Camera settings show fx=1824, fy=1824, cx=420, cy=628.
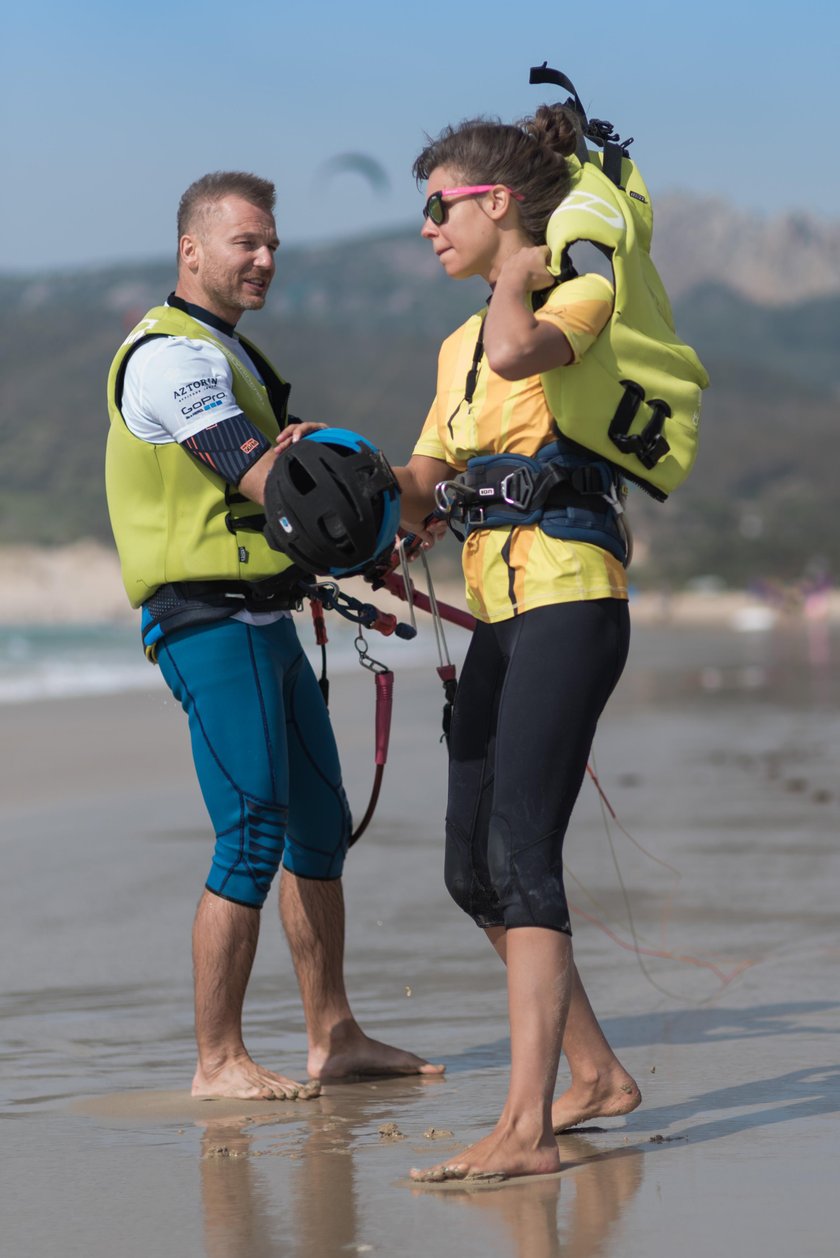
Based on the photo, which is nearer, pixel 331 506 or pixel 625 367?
pixel 625 367

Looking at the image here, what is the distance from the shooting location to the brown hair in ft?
11.3

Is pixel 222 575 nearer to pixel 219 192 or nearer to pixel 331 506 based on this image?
pixel 331 506

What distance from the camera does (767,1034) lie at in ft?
14.5

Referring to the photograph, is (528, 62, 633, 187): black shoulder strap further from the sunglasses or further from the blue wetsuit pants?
the blue wetsuit pants

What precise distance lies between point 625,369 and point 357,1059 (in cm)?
177

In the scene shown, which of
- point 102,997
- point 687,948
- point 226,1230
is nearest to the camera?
point 226,1230

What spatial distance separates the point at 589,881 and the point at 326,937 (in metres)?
2.51

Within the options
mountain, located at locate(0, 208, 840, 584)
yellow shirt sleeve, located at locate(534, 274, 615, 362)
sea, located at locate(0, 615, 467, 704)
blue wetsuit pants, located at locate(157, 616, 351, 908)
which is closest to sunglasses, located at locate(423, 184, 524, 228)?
yellow shirt sleeve, located at locate(534, 274, 615, 362)

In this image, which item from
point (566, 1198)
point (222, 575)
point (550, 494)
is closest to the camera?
point (566, 1198)

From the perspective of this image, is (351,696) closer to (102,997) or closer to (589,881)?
(589,881)

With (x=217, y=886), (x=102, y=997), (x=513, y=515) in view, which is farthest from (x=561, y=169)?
(x=102, y=997)

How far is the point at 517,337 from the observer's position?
3174mm

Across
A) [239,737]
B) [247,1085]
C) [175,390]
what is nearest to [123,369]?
[175,390]

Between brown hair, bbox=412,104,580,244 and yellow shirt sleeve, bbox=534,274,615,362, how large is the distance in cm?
20
